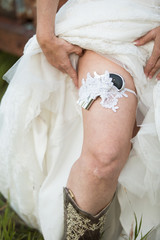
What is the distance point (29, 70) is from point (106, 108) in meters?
0.44

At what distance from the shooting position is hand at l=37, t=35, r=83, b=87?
5.04ft

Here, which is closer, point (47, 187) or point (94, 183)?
point (94, 183)

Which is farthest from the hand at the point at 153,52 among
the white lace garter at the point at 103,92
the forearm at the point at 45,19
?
the forearm at the point at 45,19

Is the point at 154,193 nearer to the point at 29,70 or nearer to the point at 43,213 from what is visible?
the point at 43,213

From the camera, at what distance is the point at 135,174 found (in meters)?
1.46

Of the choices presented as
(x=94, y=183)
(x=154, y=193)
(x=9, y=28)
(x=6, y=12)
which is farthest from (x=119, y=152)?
(x=6, y=12)

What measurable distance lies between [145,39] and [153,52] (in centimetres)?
7

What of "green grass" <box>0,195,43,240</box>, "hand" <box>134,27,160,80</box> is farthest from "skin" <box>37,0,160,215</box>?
"green grass" <box>0,195,43,240</box>

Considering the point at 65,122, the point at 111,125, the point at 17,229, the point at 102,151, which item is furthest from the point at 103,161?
the point at 17,229

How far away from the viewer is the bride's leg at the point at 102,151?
1.32 meters

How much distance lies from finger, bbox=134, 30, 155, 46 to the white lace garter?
20cm

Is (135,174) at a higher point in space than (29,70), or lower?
lower

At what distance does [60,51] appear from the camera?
1.55m

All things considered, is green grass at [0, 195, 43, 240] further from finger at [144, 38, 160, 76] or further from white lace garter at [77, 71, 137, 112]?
finger at [144, 38, 160, 76]
